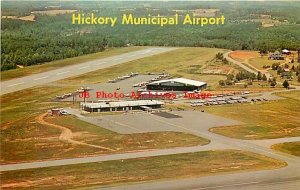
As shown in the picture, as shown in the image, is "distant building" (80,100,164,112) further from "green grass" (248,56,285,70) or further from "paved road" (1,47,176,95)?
"green grass" (248,56,285,70)

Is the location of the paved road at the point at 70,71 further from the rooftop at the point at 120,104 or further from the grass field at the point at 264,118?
the grass field at the point at 264,118

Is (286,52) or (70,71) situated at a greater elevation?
(286,52)

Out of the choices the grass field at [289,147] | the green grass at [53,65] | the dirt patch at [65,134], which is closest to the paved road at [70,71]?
the green grass at [53,65]

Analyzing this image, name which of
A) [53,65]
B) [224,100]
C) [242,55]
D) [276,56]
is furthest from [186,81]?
[242,55]

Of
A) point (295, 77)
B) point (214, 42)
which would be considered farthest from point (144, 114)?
point (214, 42)

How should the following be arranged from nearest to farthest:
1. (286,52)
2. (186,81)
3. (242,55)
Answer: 1. (186,81)
2. (286,52)
3. (242,55)

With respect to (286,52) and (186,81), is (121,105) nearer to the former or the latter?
(186,81)
